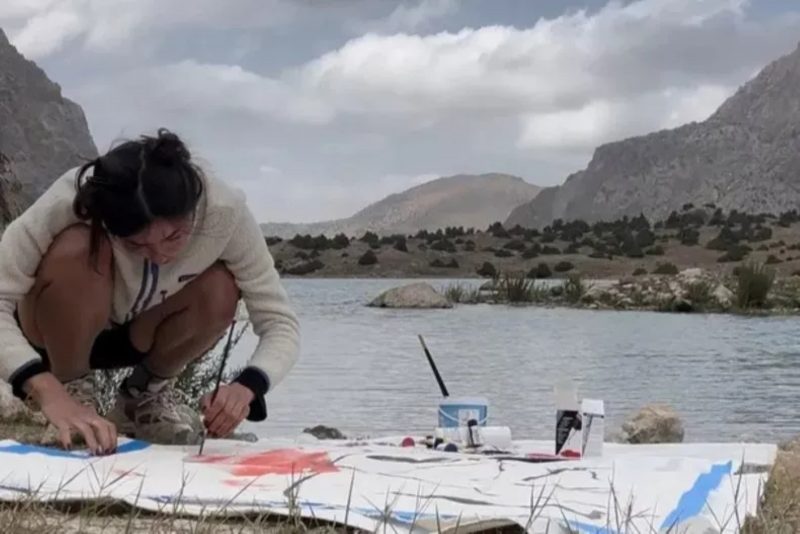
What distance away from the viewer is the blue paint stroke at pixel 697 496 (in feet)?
6.59

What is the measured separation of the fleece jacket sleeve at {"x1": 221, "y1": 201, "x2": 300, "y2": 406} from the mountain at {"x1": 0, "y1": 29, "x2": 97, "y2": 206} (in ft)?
11.5

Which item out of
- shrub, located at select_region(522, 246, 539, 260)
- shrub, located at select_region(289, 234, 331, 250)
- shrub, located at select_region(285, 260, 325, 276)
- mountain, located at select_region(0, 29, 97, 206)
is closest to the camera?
mountain, located at select_region(0, 29, 97, 206)

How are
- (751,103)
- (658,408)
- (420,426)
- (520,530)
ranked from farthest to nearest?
(751,103) → (420,426) → (658,408) → (520,530)

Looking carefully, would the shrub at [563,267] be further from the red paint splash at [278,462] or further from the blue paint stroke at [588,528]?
the blue paint stroke at [588,528]

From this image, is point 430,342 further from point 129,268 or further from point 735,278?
point 735,278

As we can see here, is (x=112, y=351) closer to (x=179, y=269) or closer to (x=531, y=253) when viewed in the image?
(x=179, y=269)

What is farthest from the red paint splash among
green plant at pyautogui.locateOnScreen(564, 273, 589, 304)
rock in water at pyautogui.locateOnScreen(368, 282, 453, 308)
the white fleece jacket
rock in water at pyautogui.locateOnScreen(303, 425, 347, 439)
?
green plant at pyautogui.locateOnScreen(564, 273, 589, 304)

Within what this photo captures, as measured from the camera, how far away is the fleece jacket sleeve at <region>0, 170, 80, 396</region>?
2.59 metres

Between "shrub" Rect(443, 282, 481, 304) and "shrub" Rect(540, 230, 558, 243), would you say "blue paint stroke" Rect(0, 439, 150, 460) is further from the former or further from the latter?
"shrub" Rect(540, 230, 558, 243)

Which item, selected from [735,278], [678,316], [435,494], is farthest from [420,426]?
[735,278]

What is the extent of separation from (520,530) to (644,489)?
40 centimetres

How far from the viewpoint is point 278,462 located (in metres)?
2.57

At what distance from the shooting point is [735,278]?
14.7m

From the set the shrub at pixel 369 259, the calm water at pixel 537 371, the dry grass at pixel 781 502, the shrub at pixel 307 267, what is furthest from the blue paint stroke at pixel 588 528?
the shrub at pixel 307 267
